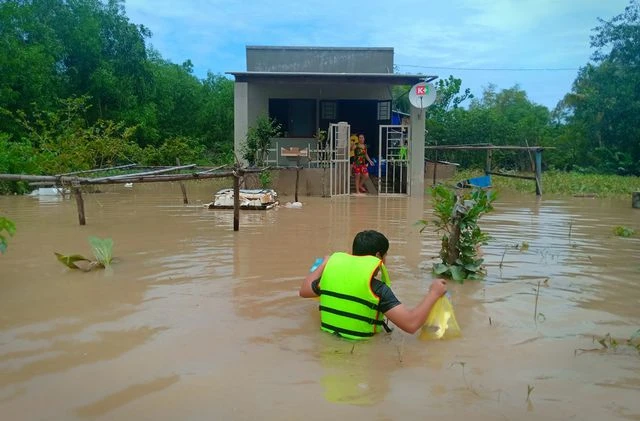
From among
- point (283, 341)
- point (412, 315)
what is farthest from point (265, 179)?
point (412, 315)

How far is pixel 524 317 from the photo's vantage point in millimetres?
4707

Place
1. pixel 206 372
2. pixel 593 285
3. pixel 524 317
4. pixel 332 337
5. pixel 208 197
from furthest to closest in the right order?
1. pixel 208 197
2. pixel 593 285
3. pixel 524 317
4. pixel 332 337
5. pixel 206 372

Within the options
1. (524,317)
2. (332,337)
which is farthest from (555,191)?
(332,337)

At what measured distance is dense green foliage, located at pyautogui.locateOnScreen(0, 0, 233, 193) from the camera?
20.2 m

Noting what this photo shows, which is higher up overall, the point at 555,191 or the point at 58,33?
the point at 58,33

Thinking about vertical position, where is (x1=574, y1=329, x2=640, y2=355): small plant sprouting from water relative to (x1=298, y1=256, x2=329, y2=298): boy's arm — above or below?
below

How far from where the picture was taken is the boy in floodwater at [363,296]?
3.91 meters

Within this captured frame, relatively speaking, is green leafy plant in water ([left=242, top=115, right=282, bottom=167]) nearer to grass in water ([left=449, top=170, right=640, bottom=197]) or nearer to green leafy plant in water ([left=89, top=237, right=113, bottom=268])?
grass in water ([left=449, top=170, right=640, bottom=197])

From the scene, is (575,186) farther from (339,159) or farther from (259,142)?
(259,142)

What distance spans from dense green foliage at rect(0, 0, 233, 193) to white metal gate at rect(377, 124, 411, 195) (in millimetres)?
7826

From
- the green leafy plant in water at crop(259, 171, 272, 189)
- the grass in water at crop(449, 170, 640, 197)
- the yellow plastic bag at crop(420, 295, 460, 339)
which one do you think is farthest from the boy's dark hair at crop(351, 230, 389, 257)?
the grass in water at crop(449, 170, 640, 197)

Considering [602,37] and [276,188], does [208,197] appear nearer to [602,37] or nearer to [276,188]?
[276,188]

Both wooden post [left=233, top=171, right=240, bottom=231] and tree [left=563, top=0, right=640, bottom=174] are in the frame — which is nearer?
wooden post [left=233, top=171, right=240, bottom=231]

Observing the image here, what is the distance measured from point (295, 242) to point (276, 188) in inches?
335
